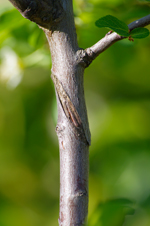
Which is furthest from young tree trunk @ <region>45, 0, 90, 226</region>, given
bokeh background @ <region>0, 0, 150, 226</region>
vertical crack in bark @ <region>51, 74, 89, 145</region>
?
bokeh background @ <region>0, 0, 150, 226</region>

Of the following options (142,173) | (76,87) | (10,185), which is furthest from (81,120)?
(10,185)

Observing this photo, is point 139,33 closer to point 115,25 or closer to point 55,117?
point 115,25

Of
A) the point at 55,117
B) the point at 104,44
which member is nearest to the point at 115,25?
the point at 104,44

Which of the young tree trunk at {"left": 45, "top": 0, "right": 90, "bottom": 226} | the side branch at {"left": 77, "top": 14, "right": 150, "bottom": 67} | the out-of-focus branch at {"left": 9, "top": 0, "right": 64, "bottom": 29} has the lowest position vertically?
the young tree trunk at {"left": 45, "top": 0, "right": 90, "bottom": 226}

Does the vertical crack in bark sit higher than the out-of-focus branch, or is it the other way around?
the out-of-focus branch

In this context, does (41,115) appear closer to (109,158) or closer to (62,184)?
(109,158)

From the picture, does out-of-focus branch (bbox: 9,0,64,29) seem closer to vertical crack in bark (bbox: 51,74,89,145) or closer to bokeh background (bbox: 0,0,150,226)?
vertical crack in bark (bbox: 51,74,89,145)
